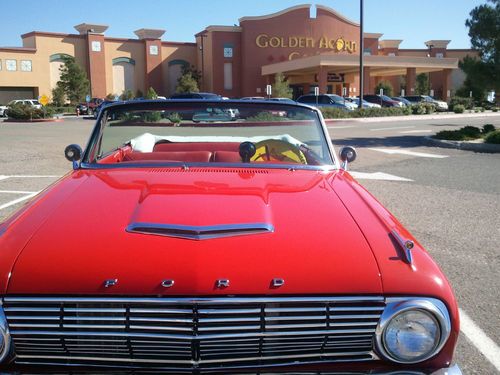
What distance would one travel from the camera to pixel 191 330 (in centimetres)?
176

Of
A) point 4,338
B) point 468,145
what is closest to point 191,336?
point 4,338


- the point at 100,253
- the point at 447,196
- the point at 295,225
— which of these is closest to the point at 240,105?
the point at 295,225

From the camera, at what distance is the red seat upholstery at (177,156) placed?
3.54m

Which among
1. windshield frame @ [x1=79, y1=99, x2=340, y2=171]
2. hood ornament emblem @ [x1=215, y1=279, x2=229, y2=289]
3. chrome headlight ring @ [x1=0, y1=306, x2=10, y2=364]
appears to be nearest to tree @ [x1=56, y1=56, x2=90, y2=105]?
windshield frame @ [x1=79, y1=99, x2=340, y2=171]

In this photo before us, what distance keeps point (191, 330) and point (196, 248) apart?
1.01ft

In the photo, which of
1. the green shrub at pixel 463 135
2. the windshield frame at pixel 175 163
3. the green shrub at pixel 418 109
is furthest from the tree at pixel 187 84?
the windshield frame at pixel 175 163

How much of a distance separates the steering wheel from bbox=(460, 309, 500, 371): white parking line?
155 centimetres

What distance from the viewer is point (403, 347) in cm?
182

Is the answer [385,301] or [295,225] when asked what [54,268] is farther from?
[385,301]

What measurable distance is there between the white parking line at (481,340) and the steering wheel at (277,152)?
5.09 feet

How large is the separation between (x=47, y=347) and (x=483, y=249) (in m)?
4.47

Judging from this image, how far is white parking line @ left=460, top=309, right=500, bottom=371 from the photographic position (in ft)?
9.95

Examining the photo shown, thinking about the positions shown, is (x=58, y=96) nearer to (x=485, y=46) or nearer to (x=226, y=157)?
(x=485, y=46)

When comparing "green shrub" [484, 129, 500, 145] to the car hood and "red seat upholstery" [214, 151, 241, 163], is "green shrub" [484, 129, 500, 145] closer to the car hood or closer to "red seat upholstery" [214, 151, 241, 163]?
"red seat upholstery" [214, 151, 241, 163]
